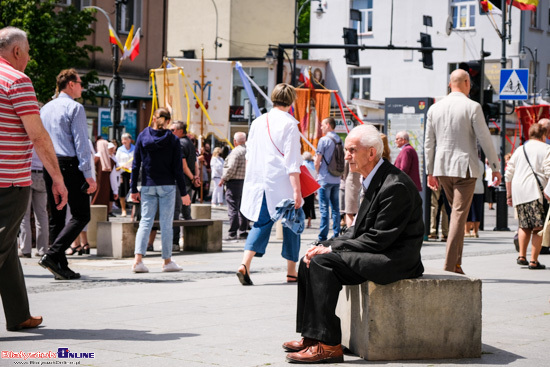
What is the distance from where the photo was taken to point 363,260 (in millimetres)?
6070

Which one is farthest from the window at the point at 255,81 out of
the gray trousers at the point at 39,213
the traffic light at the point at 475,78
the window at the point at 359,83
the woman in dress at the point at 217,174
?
the gray trousers at the point at 39,213

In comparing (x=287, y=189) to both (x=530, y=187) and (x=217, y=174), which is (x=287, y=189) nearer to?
(x=530, y=187)

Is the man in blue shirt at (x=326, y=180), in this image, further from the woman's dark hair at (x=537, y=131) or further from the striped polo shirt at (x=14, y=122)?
the striped polo shirt at (x=14, y=122)

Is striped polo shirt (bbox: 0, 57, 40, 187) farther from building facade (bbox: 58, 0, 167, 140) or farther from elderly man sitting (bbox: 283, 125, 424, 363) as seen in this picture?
building facade (bbox: 58, 0, 167, 140)

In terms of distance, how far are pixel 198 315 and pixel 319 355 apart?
6.88 feet

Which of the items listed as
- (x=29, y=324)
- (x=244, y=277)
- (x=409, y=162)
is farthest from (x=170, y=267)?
(x=409, y=162)

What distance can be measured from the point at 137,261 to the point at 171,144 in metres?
1.40

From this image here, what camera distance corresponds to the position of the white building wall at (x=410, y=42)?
162ft

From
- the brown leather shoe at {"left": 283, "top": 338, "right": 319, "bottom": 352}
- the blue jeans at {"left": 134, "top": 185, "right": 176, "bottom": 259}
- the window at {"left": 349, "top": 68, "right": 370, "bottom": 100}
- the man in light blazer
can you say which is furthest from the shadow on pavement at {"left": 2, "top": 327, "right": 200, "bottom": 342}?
the window at {"left": 349, "top": 68, "right": 370, "bottom": 100}

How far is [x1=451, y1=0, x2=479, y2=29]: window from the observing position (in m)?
50.0

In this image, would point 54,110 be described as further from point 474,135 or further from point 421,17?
point 421,17

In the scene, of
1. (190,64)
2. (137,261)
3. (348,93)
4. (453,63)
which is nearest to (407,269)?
(137,261)

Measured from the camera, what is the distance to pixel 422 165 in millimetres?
18172

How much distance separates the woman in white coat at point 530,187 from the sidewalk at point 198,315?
0.46m
